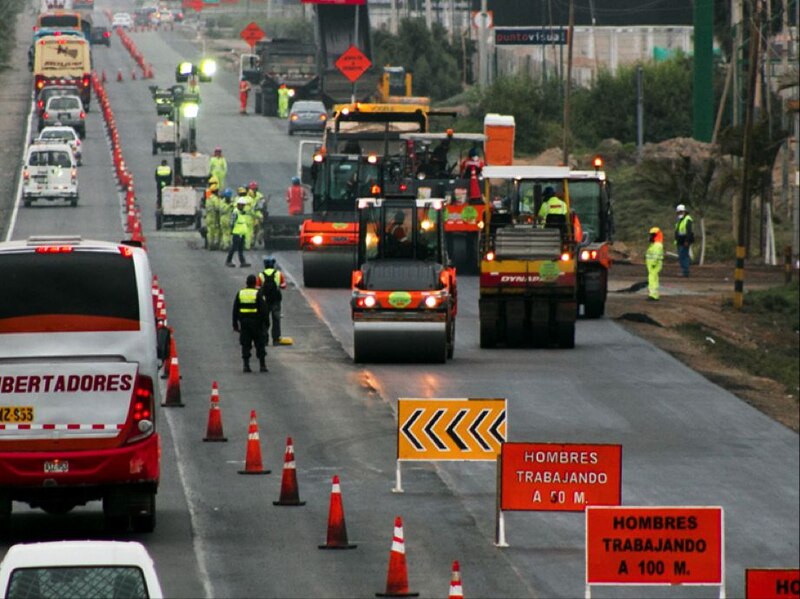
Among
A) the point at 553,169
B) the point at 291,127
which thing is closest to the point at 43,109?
the point at 291,127

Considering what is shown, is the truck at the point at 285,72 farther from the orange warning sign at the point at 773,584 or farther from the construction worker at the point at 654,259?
the orange warning sign at the point at 773,584

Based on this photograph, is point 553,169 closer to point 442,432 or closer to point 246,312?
point 246,312

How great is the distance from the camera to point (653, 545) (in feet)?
50.4

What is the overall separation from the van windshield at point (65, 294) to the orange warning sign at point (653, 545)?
15.3 ft

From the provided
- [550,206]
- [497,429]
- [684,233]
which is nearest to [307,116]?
[684,233]

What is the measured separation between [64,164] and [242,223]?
16609 mm

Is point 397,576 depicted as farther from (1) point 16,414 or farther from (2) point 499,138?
(2) point 499,138

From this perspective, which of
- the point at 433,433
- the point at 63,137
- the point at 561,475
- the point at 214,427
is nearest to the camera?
the point at 561,475

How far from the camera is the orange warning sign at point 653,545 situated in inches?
602

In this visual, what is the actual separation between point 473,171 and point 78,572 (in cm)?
3339

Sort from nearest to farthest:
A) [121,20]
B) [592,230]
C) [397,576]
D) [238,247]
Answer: [397,576]
[592,230]
[238,247]
[121,20]

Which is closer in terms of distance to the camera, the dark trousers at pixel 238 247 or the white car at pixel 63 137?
the dark trousers at pixel 238 247

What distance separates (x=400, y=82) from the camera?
304 ft

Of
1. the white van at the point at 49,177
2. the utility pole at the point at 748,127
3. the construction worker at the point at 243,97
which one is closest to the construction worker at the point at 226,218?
the white van at the point at 49,177
